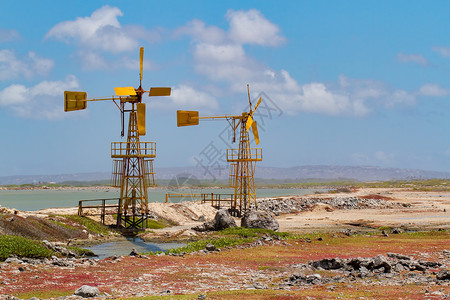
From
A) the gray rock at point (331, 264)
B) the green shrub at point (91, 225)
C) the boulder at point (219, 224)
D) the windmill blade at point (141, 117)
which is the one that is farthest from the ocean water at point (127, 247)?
the gray rock at point (331, 264)

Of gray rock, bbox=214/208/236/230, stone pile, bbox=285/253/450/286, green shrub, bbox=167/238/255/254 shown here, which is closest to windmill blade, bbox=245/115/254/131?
gray rock, bbox=214/208/236/230

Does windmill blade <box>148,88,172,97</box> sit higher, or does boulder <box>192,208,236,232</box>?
windmill blade <box>148,88,172,97</box>

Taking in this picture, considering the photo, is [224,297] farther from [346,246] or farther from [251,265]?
[346,246]

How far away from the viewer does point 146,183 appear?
41.2m

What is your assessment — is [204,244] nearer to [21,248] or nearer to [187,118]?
[21,248]

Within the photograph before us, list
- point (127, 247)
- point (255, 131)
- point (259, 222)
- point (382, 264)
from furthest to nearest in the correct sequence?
point (255, 131) → point (259, 222) → point (127, 247) → point (382, 264)

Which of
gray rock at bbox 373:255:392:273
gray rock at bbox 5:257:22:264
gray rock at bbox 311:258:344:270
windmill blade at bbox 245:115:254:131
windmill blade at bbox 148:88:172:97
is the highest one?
windmill blade at bbox 148:88:172:97

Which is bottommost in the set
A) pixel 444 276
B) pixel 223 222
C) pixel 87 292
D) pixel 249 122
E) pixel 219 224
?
pixel 219 224

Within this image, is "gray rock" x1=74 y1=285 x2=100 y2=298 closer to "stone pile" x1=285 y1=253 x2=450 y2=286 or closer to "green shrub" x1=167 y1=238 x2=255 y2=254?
"stone pile" x1=285 y1=253 x2=450 y2=286

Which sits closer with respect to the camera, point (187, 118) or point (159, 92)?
point (159, 92)

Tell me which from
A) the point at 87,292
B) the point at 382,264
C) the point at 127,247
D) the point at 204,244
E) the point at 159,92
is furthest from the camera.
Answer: the point at 159,92

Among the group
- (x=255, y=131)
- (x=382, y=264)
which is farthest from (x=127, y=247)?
(x=255, y=131)

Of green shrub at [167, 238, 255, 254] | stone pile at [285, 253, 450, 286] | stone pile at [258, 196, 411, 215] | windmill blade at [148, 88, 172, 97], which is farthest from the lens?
stone pile at [258, 196, 411, 215]

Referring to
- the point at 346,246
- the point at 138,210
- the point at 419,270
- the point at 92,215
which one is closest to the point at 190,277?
the point at 419,270
